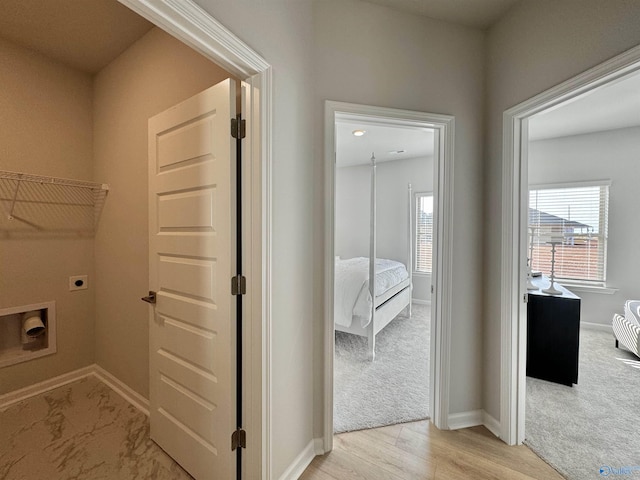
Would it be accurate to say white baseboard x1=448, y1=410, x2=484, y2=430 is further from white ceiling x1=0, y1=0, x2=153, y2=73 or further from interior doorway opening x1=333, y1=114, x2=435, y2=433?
white ceiling x1=0, y1=0, x2=153, y2=73

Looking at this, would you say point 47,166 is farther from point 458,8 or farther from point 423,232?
point 423,232

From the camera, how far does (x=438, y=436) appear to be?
1.89m

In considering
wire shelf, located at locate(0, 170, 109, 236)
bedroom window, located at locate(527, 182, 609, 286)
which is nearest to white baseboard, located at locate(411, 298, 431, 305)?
bedroom window, located at locate(527, 182, 609, 286)

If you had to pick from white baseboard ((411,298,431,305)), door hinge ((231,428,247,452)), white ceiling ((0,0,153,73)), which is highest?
white ceiling ((0,0,153,73))

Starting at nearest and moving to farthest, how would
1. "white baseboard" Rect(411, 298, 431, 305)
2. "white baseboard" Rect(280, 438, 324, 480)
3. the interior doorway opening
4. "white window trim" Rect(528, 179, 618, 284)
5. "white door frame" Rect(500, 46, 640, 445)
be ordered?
"white baseboard" Rect(280, 438, 324, 480) < "white door frame" Rect(500, 46, 640, 445) < the interior doorway opening < "white window trim" Rect(528, 179, 618, 284) < "white baseboard" Rect(411, 298, 431, 305)

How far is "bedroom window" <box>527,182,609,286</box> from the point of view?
3963 mm

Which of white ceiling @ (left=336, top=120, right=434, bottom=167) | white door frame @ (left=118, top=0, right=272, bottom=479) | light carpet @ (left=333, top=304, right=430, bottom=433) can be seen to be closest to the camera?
white door frame @ (left=118, top=0, right=272, bottom=479)

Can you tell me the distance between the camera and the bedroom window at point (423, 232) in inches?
213

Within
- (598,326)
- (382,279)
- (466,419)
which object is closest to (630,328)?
(598,326)

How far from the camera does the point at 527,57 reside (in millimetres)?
1703

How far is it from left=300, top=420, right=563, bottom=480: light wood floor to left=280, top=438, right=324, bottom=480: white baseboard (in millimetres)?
32

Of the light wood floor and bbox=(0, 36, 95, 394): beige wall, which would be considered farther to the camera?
bbox=(0, 36, 95, 394): beige wall

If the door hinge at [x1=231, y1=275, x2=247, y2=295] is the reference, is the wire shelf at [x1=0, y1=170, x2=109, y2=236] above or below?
above

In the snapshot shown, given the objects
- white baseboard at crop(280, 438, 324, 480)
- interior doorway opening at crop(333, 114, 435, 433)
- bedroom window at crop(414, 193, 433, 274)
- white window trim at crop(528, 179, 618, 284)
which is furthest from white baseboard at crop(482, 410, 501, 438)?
bedroom window at crop(414, 193, 433, 274)
